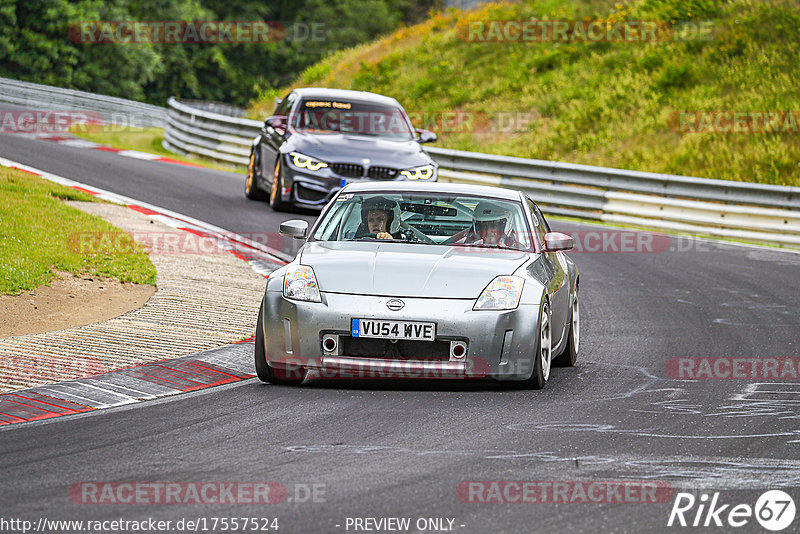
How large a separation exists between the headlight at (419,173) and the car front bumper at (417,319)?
9185mm

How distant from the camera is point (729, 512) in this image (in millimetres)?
5379

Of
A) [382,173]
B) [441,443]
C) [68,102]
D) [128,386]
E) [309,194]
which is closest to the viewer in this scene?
[441,443]

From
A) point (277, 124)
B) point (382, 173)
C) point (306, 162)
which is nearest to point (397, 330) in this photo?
point (382, 173)

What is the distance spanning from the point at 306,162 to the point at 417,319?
977 centimetres

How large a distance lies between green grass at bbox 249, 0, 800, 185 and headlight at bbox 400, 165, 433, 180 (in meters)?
9.67

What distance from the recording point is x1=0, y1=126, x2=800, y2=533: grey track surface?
5.33 metres

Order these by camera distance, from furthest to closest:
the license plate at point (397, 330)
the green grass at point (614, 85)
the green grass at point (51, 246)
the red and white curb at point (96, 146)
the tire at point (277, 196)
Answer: the green grass at point (614, 85)
the red and white curb at point (96, 146)
the tire at point (277, 196)
the green grass at point (51, 246)
the license plate at point (397, 330)

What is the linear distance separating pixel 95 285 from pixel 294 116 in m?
7.30

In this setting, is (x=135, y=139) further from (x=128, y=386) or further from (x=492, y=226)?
(x=128, y=386)

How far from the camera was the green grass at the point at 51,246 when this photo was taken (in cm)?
1158

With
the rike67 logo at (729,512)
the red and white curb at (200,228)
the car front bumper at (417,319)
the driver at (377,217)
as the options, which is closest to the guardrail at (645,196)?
the red and white curb at (200,228)

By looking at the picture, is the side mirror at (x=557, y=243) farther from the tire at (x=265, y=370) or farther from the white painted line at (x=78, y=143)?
the white painted line at (x=78, y=143)

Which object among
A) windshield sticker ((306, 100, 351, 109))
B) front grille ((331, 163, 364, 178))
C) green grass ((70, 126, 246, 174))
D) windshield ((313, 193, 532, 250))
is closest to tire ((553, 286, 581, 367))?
windshield ((313, 193, 532, 250))

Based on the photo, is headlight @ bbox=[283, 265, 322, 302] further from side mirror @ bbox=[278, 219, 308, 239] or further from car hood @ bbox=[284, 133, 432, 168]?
car hood @ bbox=[284, 133, 432, 168]
